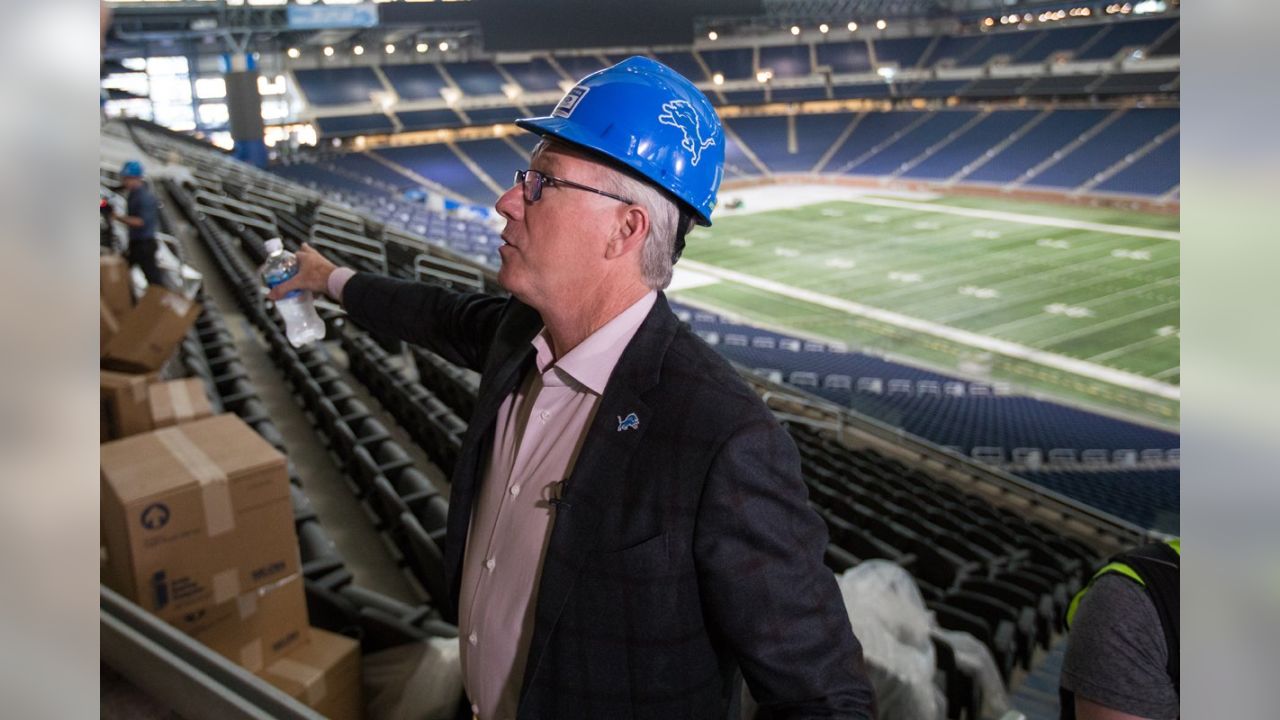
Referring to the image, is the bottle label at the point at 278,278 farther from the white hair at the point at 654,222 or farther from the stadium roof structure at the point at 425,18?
the stadium roof structure at the point at 425,18

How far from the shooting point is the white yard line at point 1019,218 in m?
23.2

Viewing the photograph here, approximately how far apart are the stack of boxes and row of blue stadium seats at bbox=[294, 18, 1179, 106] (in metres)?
30.0

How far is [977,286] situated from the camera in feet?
66.7

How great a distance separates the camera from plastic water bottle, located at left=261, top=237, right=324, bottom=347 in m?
1.80

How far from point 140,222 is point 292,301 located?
13.7ft

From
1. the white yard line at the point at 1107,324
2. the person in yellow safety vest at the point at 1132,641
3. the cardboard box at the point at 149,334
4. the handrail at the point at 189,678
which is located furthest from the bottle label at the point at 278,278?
the white yard line at the point at 1107,324

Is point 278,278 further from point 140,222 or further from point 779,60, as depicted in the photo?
point 779,60

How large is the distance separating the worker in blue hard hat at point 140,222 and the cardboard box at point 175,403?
2.85 meters

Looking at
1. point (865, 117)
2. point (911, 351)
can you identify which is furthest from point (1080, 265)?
point (865, 117)

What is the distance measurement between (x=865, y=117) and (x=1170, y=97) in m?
10.5

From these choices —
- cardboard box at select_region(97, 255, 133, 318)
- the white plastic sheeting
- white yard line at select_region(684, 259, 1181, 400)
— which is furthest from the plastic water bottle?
white yard line at select_region(684, 259, 1181, 400)
